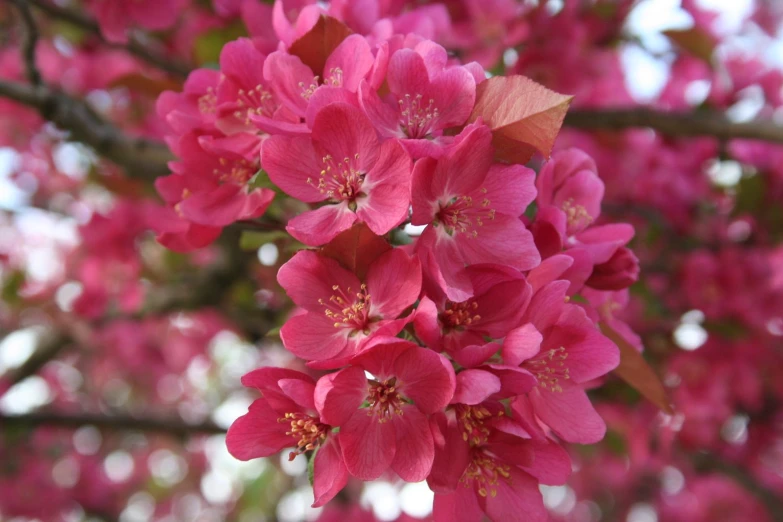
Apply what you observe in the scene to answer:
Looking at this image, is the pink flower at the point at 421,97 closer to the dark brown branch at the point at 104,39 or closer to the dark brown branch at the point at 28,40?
the dark brown branch at the point at 28,40

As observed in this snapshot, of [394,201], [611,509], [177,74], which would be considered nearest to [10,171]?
[177,74]

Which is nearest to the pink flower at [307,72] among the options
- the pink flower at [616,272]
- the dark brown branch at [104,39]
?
the pink flower at [616,272]

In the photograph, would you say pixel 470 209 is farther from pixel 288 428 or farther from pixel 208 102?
pixel 208 102

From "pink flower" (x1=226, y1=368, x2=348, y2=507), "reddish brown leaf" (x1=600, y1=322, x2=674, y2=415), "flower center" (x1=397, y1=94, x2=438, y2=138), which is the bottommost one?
"reddish brown leaf" (x1=600, y1=322, x2=674, y2=415)

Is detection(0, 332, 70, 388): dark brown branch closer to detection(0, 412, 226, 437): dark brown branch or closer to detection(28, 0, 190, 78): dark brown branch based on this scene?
detection(0, 412, 226, 437): dark brown branch

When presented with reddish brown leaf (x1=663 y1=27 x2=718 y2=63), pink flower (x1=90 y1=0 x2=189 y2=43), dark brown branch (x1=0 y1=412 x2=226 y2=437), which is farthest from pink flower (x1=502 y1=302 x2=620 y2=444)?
dark brown branch (x1=0 y1=412 x2=226 y2=437)

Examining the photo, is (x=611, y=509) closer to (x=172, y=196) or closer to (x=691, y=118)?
(x=691, y=118)
